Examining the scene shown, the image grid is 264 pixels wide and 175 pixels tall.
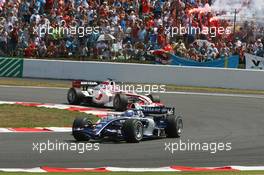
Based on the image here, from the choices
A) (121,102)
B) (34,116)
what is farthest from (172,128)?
(121,102)

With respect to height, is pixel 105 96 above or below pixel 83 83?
below

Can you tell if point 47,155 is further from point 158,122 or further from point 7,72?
point 7,72

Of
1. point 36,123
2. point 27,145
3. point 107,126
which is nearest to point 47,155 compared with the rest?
point 27,145

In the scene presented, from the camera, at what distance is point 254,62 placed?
30047 millimetres

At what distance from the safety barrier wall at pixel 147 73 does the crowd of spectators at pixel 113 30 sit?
0.44 metres

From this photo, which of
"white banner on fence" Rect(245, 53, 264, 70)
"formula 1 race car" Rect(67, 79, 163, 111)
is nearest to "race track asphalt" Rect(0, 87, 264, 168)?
"formula 1 race car" Rect(67, 79, 163, 111)

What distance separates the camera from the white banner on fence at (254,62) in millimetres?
29828

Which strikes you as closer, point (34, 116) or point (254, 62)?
point (34, 116)

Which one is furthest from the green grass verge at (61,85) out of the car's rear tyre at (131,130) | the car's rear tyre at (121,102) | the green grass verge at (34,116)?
the car's rear tyre at (131,130)

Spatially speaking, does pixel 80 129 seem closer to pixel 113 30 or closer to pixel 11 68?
pixel 113 30

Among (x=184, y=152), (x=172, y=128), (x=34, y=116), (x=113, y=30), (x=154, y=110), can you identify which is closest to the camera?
(x=184, y=152)

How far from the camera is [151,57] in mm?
31203

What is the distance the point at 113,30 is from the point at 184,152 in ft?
57.3

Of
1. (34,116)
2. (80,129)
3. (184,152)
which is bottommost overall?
(34,116)
